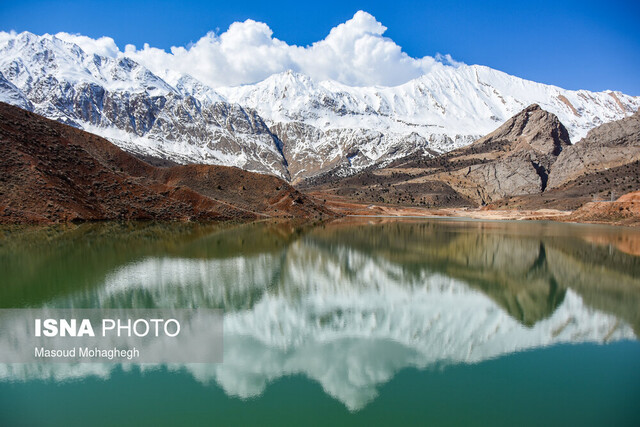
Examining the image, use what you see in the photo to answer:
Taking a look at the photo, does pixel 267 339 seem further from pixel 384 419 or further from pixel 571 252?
pixel 571 252

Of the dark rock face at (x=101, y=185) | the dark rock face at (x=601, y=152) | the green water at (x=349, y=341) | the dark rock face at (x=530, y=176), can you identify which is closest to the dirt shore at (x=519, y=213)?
the dark rock face at (x=530, y=176)

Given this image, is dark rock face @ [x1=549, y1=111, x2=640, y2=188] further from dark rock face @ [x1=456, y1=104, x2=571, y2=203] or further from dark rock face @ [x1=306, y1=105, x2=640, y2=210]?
dark rock face @ [x1=456, y1=104, x2=571, y2=203]

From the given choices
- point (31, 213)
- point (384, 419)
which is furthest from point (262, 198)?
point (384, 419)

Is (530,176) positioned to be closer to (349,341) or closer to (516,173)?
(516,173)

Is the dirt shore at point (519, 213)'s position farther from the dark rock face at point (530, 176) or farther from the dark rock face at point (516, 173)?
the dark rock face at point (516, 173)
